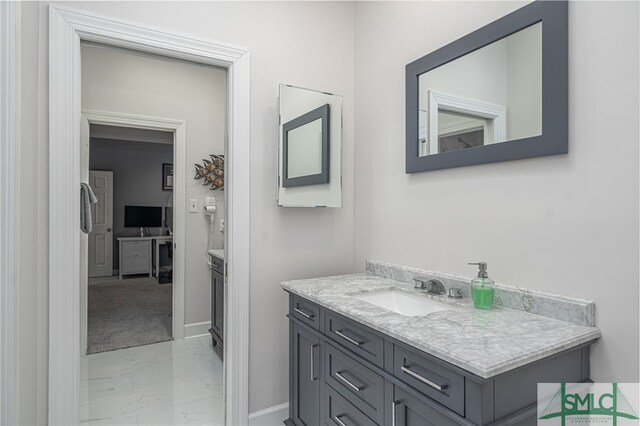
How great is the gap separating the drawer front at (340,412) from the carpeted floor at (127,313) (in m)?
2.57

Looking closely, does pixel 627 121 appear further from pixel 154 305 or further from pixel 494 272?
pixel 154 305

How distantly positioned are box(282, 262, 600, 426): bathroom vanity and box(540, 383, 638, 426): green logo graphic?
60 mm

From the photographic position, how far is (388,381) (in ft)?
4.23

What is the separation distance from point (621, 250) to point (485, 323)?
486mm

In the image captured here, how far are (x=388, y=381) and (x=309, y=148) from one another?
1.40 metres

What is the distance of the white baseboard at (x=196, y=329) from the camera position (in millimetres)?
3699

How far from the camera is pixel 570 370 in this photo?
1.20 m

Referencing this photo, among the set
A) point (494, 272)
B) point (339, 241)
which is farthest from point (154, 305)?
point (494, 272)

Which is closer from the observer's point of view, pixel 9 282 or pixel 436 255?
pixel 9 282

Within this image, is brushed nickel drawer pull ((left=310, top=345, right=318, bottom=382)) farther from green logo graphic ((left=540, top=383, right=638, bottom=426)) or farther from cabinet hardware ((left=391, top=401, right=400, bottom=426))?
green logo graphic ((left=540, top=383, right=638, bottom=426))

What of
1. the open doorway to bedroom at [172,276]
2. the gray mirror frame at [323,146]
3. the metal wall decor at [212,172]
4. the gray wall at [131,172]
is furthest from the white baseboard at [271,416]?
the gray wall at [131,172]

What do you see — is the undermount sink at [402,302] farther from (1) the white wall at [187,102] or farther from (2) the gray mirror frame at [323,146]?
(1) the white wall at [187,102]

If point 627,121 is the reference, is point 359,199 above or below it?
below

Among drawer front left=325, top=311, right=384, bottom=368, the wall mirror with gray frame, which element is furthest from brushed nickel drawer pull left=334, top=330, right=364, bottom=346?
the wall mirror with gray frame
